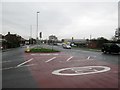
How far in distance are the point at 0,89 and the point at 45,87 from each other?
1.78 metres

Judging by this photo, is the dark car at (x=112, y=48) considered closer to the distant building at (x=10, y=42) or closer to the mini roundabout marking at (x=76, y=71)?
the mini roundabout marking at (x=76, y=71)

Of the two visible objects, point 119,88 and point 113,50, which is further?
point 113,50

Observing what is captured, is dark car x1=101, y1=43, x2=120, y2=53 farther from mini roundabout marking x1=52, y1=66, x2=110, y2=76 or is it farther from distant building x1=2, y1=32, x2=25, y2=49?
distant building x1=2, y1=32, x2=25, y2=49

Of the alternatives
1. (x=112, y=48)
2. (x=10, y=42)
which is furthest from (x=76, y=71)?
(x=10, y=42)

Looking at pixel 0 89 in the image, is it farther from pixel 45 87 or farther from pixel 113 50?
pixel 113 50

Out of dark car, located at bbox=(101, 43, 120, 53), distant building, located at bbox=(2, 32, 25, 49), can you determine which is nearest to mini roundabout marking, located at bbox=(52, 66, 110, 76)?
dark car, located at bbox=(101, 43, 120, 53)

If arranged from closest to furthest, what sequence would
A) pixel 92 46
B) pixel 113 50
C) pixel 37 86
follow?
pixel 37 86 < pixel 113 50 < pixel 92 46

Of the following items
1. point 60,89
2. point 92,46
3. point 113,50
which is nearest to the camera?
point 60,89

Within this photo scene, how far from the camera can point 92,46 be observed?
2496 inches

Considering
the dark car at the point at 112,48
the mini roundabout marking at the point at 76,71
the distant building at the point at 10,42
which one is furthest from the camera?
the distant building at the point at 10,42

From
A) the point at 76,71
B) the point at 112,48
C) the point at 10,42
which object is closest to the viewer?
the point at 76,71

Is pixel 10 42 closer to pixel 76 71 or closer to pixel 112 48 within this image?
pixel 112 48

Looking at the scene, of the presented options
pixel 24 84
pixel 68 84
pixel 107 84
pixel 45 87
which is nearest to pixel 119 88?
pixel 107 84

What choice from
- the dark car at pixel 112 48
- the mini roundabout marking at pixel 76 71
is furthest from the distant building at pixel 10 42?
the mini roundabout marking at pixel 76 71
